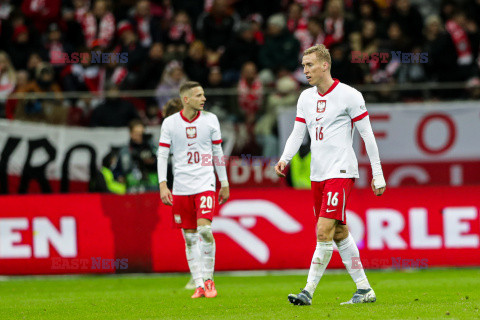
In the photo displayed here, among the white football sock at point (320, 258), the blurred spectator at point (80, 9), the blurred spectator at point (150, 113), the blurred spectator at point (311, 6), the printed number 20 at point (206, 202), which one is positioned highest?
the blurred spectator at point (80, 9)

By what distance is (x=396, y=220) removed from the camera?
13586 millimetres

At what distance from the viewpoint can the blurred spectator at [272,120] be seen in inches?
574

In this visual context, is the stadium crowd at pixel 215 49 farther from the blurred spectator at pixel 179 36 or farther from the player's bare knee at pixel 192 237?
the player's bare knee at pixel 192 237

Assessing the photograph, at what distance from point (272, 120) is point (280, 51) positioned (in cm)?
246

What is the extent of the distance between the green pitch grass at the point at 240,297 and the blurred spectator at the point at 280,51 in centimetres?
462

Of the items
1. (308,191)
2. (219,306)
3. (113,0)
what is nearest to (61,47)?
(113,0)

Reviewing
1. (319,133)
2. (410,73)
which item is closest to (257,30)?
(410,73)

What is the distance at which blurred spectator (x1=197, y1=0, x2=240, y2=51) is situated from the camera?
59.3ft

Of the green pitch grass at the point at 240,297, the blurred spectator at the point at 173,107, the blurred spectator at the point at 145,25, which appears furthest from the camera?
the blurred spectator at the point at 145,25

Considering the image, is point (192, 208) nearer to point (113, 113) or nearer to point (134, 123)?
point (134, 123)

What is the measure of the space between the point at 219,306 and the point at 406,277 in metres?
4.39

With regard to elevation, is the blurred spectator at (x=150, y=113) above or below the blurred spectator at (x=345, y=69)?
below

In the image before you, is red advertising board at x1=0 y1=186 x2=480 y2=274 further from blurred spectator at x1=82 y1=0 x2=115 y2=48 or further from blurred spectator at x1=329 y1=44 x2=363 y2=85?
blurred spectator at x1=82 y1=0 x2=115 y2=48

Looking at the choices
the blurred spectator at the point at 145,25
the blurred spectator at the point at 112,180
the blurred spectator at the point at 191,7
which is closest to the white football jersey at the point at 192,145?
the blurred spectator at the point at 112,180
